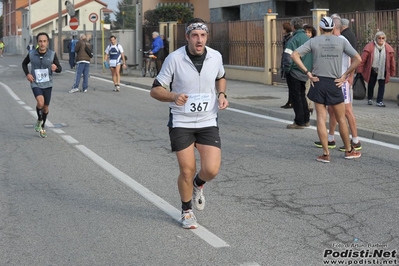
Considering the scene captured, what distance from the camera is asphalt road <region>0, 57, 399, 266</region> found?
19.5ft

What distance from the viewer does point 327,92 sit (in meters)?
9.92

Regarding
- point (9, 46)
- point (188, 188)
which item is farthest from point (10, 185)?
point (9, 46)

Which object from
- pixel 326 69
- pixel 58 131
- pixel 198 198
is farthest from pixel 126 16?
pixel 198 198

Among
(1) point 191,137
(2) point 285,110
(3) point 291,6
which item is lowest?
(2) point 285,110

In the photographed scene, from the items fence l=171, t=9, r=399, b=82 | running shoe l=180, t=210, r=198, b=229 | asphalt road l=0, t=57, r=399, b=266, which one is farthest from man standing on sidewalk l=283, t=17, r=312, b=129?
running shoe l=180, t=210, r=198, b=229

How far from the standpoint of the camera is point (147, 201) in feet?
25.6

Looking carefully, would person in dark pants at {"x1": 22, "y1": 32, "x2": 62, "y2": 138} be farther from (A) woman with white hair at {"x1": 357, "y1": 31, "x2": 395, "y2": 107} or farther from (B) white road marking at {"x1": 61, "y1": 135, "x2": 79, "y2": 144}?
(A) woman with white hair at {"x1": 357, "y1": 31, "x2": 395, "y2": 107}

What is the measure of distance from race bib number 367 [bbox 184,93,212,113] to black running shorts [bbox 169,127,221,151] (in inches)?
6.7

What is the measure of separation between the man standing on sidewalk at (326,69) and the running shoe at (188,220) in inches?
147

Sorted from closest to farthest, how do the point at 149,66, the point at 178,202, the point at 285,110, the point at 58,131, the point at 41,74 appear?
the point at 178,202
the point at 41,74
the point at 58,131
the point at 285,110
the point at 149,66

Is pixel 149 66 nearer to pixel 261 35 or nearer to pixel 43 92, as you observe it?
pixel 261 35

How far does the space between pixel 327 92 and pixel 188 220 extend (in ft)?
13.0

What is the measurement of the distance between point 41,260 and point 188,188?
150 cm

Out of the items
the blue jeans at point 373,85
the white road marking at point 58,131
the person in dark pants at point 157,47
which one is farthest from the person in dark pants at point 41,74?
the person in dark pants at point 157,47
